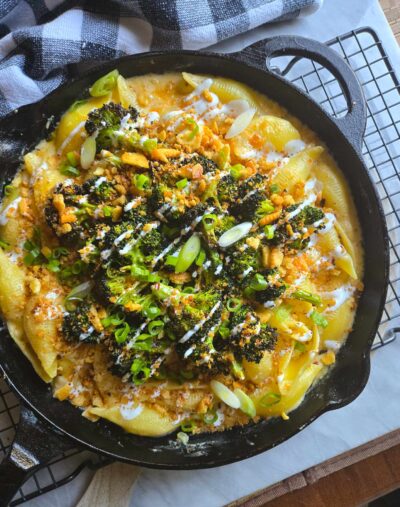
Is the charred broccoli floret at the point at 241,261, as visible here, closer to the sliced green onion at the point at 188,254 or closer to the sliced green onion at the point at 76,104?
the sliced green onion at the point at 188,254

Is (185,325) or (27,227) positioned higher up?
(27,227)

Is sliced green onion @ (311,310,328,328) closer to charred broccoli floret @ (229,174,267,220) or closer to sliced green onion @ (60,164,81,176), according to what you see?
charred broccoli floret @ (229,174,267,220)

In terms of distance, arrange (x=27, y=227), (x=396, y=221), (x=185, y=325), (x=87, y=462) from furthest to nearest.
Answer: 1. (x=396, y=221)
2. (x=87, y=462)
3. (x=27, y=227)
4. (x=185, y=325)

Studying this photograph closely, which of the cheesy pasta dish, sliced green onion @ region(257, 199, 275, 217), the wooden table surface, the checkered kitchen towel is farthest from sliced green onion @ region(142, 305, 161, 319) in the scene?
the wooden table surface

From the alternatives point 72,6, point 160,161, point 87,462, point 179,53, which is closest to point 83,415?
point 87,462

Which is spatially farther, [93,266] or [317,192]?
[317,192]

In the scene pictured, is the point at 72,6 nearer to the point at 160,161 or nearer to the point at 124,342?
the point at 160,161

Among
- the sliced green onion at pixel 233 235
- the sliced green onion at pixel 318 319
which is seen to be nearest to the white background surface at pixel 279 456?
the sliced green onion at pixel 318 319

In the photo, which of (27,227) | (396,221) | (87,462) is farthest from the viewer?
(396,221)
